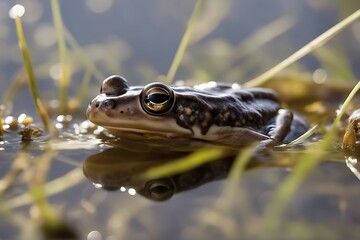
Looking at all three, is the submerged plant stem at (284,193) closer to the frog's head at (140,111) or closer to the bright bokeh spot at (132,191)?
the bright bokeh spot at (132,191)

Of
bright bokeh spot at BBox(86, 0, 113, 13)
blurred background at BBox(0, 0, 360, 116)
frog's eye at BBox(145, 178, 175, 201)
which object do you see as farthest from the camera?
bright bokeh spot at BBox(86, 0, 113, 13)

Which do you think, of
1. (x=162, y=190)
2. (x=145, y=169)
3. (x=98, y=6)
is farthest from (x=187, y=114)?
(x=98, y=6)

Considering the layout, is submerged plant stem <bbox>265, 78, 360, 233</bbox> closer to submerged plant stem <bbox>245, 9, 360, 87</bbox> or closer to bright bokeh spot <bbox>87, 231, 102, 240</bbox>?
bright bokeh spot <bbox>87, 231, 102, 240</bbox>

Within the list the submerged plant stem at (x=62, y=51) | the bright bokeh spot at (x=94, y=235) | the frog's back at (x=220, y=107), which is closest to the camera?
the bright bokeh spot at (x=94, y=235)

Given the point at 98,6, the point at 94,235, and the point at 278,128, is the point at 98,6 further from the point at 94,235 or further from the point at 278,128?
the point at 94,235

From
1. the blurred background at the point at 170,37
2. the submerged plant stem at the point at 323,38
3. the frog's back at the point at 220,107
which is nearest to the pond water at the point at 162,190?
the frog's back at the point at 220,107

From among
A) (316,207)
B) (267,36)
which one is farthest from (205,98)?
(267,36)

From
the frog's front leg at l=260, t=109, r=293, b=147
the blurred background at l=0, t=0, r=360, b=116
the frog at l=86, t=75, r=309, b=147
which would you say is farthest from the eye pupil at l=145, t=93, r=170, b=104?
the blurred background at l=0, t=0, r=360, b=116
